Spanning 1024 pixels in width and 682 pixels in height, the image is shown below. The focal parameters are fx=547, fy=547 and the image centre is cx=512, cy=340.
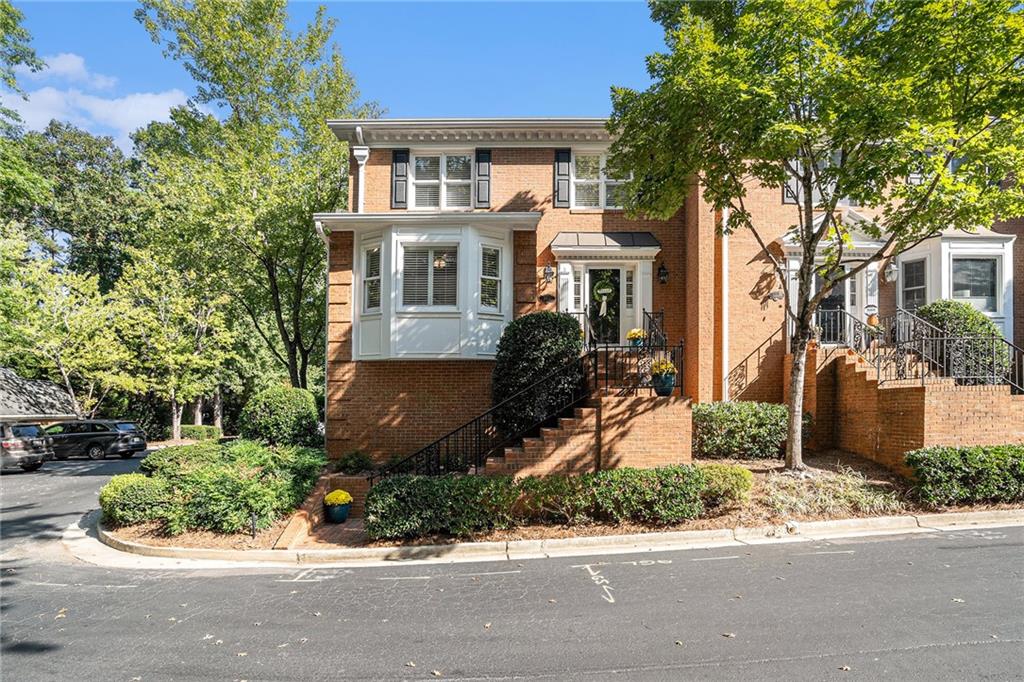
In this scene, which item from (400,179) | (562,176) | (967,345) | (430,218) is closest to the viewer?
(967,345)

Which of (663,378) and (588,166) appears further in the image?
(588,166)

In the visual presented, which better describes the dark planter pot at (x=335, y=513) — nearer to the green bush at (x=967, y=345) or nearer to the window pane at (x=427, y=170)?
the window pane at (x=427, y=170)

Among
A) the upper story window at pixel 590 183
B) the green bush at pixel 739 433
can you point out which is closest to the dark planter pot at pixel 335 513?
the green bush at pixel 739 433

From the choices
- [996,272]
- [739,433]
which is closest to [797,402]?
[739,433]

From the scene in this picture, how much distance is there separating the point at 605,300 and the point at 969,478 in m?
7.75

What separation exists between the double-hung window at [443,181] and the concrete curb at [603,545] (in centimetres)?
891

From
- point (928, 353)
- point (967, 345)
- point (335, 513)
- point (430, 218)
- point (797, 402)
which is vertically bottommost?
point (335, 513)

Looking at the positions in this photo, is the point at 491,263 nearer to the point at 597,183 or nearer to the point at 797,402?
the point at 597,183

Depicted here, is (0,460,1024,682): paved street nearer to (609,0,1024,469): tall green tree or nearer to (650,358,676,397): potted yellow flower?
(650,358,676,397): potted yellow flower

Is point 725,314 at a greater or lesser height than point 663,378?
greater

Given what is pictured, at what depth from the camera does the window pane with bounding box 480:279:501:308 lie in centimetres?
1295

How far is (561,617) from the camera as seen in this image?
5.49 meters

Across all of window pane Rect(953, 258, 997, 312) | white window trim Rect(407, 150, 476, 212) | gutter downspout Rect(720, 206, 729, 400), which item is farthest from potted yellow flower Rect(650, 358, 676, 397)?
window pane Rect(953, 258, 997, 312)

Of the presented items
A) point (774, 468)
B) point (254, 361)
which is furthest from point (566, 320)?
point (254, 361)
